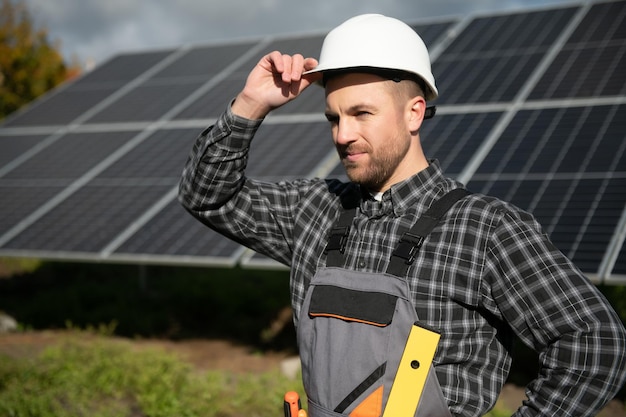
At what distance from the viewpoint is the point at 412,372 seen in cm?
239

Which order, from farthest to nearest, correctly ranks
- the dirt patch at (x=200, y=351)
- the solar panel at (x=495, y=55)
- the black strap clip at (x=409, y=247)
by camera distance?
the solar panel at (x=495, y=55) → the dirt patch at (x=200, y=351) → the black strap clip at (x=409, y=247)

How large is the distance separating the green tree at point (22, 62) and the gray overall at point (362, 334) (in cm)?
1943

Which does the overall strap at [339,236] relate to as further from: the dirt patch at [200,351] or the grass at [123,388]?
the dirt patch at [200,351]

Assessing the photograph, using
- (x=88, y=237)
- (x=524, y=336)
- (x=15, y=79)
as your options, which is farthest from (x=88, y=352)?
(x=15, y=79)

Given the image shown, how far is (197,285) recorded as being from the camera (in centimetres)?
1226

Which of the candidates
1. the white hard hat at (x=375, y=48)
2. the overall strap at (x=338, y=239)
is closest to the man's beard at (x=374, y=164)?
the overall strap at (x=338, y=239)

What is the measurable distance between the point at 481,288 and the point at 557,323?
269mm

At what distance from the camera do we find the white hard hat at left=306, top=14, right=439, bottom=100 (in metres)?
2.68

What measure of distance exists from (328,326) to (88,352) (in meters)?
5.13

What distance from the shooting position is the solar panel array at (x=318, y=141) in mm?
6891

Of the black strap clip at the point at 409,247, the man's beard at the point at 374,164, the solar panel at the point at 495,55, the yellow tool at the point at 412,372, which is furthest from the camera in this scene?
the solar panel at the point at 495,55

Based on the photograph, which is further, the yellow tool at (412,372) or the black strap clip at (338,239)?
the black strap clip at (338,239)

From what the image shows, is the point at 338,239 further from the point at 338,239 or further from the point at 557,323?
the point at 557,323

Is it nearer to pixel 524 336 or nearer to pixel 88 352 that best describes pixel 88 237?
pixel 88 352
